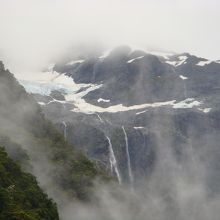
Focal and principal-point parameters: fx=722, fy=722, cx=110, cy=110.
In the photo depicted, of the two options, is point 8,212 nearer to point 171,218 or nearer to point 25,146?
point 25,146

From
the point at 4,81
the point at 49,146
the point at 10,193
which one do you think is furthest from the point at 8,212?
the point at 4,81

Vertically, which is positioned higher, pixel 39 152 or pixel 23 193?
pixel 23 193

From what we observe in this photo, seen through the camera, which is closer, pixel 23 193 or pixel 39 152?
pixel 23 193

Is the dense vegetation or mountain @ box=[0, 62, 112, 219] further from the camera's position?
mountain @ box=[0, 62, 112, 219]

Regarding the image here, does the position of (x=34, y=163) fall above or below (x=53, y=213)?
below

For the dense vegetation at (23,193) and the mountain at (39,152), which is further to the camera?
the mountain at (39,152)

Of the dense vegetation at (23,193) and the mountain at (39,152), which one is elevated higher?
the dense vegetation at (23,193)

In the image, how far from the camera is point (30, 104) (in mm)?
118000

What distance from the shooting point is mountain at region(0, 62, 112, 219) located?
299 ft

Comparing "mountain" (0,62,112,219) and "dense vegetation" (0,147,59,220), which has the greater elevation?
"dense vegetation" (0,147,59,220)

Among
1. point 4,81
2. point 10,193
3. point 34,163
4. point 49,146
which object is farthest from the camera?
point 4,81

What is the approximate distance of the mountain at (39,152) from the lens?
91.2m

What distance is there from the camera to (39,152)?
4048 inches

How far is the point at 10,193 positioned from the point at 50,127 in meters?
58.0
